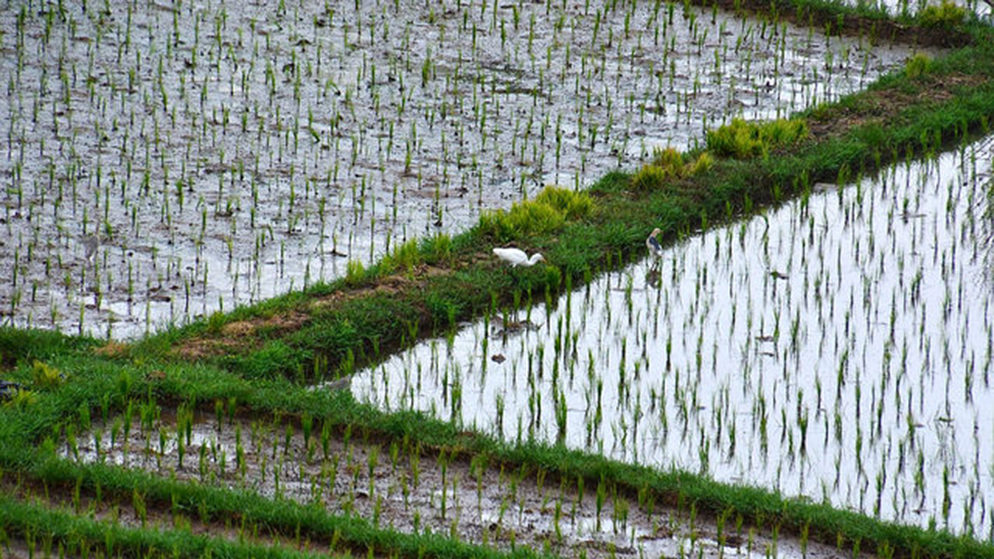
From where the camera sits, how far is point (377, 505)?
5.86 m

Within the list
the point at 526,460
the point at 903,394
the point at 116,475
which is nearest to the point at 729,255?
the point at 903,394

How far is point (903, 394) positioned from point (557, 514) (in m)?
2.05

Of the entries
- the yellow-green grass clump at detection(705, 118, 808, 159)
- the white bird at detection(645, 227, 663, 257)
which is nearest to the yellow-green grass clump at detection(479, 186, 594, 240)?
the white bird at detection(645, 227, 663, 257)

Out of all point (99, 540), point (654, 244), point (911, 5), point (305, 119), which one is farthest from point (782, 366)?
point (911, 5)

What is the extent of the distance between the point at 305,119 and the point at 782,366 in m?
4.35

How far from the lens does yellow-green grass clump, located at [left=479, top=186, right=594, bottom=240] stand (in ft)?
28.9

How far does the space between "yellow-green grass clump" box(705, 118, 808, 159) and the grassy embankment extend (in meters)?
0.04

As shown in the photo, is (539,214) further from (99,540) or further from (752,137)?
(99,540)

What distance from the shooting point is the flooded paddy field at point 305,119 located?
8.41 metres

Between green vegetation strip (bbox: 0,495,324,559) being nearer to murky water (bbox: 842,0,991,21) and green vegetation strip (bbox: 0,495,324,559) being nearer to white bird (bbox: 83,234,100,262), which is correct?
white bird (bbox: 83,234,100,262)

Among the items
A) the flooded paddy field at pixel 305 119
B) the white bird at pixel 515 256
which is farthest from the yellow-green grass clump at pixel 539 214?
the white bird at pixel 515 256

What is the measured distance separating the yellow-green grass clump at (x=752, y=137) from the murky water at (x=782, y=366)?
73 centimetres

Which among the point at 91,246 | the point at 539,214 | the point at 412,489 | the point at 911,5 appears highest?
the point at 911,5

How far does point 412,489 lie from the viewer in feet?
20.5
